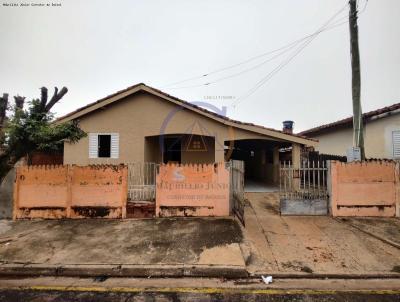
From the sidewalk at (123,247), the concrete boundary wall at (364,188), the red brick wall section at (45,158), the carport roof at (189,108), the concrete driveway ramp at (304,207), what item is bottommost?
the sidewalk at (123,247)

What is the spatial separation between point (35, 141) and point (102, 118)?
5.46 m

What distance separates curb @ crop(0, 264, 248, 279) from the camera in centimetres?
474

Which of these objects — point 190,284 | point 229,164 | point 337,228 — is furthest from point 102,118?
point 337,228

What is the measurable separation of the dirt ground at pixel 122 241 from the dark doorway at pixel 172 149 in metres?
5.69

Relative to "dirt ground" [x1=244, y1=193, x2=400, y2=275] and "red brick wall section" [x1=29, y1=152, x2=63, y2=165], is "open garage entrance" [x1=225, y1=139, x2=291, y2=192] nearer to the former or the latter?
"dirt ground" [x1=244, y1=193, x2=400, y2=275]

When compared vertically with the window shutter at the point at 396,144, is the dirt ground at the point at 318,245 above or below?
below

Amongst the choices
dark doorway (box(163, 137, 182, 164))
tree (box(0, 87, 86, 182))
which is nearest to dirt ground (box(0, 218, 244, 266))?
tree (box(0, 87, 86, 182))

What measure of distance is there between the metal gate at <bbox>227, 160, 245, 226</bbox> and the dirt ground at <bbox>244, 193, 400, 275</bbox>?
0.47 m

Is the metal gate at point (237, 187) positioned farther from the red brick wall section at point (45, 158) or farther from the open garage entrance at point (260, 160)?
the red brick wall section at point (45, 158)

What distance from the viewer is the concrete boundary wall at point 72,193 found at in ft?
25.5

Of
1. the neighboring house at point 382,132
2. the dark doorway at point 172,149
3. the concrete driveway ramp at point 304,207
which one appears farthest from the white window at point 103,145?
the neighboring house at point 382,132

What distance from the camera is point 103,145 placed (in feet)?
36.5

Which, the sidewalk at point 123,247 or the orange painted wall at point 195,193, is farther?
the orange painted wall at point 195,193

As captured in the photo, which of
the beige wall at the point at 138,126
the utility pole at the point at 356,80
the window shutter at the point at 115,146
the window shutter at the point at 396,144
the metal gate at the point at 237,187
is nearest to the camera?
the metal gate at the point at 237,187
